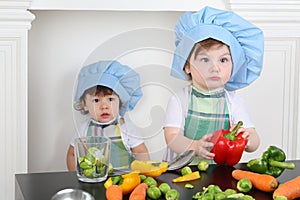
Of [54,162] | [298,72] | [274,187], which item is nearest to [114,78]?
[274,187]

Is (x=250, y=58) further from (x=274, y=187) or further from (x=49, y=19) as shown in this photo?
(x=49, y=19)

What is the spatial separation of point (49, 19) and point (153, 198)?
120 centimetres

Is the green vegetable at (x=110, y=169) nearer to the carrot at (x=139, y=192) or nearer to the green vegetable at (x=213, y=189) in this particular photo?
the carrot at (x=139, y=192)

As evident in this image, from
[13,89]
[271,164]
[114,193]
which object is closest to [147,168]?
[114,193]

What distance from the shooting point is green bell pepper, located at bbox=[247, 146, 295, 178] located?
5.62 feet

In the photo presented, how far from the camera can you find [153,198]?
1.54 m

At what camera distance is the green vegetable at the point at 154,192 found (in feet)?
5.04

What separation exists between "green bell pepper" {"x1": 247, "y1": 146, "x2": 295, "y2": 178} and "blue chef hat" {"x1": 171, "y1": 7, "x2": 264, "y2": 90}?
0.39 m

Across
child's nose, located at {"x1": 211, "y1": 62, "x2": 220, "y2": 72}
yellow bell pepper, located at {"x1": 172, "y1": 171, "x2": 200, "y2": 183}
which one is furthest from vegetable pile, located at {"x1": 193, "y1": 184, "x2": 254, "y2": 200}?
child's nose, located at {"x1": 211, "y1": 62, "x2": 220, "y2": 72}

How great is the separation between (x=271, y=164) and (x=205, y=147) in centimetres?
21

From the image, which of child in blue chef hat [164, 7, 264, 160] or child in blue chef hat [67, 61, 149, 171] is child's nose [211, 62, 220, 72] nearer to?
child in blue chef hat [164, 7, 264, 160]

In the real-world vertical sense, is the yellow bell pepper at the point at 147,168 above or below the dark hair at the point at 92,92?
below

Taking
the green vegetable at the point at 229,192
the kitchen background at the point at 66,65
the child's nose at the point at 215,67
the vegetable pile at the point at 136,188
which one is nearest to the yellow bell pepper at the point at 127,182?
the vegetable pile at the point at 136,188

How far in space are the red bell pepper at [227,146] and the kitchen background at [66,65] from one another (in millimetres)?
592
